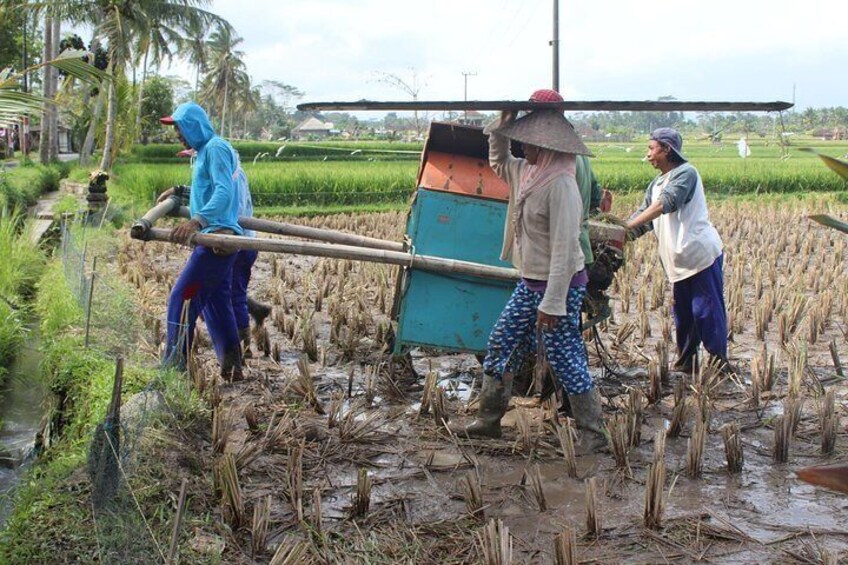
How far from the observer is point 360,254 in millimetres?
4773

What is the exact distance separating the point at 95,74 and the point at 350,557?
3019mm

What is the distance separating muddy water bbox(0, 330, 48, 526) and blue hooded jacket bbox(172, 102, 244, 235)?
5.37 feet

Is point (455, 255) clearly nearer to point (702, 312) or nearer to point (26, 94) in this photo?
point (702, 312)

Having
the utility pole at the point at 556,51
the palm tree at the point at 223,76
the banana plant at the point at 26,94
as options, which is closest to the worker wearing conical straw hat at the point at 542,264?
the banana plant at the point at 26,94

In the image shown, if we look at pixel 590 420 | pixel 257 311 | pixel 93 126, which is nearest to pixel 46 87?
pixel 93 126

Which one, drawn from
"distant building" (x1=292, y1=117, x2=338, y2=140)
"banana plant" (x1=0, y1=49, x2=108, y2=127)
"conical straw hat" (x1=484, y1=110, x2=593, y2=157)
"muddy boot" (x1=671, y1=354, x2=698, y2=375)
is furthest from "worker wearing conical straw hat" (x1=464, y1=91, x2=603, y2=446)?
"distant building" (x1=292, y1=117, x2=338, y2=140)

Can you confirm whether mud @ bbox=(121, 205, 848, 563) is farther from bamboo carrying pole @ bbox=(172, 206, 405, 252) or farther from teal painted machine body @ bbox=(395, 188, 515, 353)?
bamboo carrying pole @ bbox=(172, 206, 405, 252)

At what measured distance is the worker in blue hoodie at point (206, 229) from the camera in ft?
16.9

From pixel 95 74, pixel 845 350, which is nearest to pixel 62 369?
pixel 95 74

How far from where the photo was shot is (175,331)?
17.2 feet

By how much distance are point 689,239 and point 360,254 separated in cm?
215

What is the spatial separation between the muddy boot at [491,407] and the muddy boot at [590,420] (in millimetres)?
333

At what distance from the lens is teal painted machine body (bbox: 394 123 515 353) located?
4.96 metres

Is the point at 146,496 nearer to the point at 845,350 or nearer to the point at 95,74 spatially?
the point at 95,74
